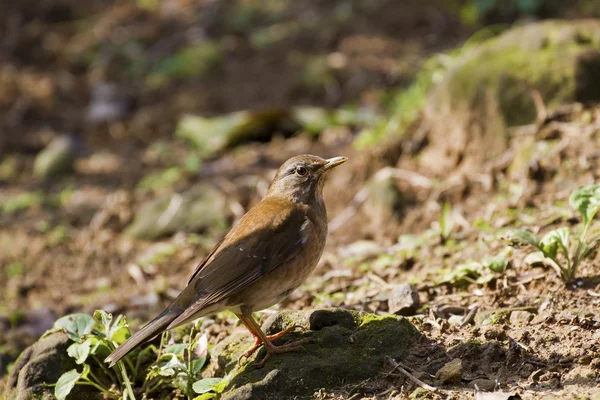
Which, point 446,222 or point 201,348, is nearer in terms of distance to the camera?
point 201,348

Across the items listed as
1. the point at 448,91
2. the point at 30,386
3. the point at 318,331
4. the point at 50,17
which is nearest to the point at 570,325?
the point at 318,331

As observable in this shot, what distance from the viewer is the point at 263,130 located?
34.5 feet

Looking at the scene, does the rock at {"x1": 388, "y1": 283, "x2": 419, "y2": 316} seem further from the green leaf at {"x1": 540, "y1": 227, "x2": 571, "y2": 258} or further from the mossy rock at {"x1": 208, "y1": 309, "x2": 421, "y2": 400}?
the green leaf at {"x1": 540, "y1": 227, "x2": 571, "y2": 258}

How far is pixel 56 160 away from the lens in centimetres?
1098

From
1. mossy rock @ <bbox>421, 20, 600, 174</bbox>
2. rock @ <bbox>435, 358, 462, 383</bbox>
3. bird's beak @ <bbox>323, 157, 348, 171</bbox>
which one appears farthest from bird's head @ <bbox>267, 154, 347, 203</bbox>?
mossy rock @ <bbox>421, 20, 600, 174</bbox>

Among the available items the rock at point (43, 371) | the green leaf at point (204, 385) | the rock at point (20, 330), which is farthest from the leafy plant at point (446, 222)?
the rock at point (20, 330)

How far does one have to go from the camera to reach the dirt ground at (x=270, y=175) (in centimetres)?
476

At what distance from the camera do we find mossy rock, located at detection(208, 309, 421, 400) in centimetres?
431

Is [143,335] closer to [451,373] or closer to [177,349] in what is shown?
[177,349]

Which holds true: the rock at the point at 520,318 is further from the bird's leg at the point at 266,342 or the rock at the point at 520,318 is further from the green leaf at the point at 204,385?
the green leaf at the point at 204,385

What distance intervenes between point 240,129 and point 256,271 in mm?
5687

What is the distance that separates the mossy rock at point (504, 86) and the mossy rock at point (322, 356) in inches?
133

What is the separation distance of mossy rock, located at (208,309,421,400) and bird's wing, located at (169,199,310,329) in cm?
35

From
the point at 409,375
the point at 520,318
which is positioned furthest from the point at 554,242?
the point at 409,375
